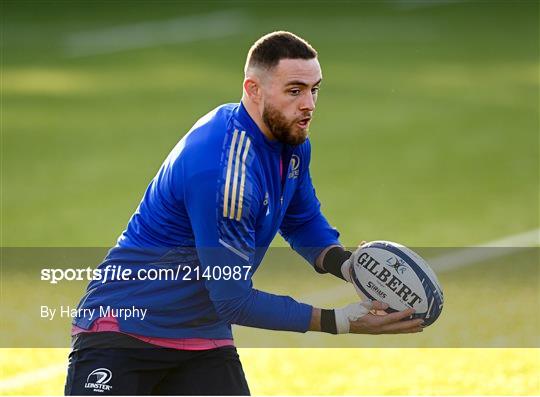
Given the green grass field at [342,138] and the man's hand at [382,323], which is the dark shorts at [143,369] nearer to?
the man's hand at [382,323]

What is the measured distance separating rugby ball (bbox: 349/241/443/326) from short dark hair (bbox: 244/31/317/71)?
1.48 metres

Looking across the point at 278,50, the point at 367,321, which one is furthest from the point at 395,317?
the point at 278,50

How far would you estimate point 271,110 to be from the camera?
6934mm

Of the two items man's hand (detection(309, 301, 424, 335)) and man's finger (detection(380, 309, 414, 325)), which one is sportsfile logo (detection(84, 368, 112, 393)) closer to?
man's hand (detection(309, 301, 424, 335))

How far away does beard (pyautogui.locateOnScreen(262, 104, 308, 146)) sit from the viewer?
692 cm

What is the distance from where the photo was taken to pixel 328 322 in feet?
23.4

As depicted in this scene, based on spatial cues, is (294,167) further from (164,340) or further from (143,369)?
(143,369)

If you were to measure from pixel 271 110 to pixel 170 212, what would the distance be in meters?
0.76

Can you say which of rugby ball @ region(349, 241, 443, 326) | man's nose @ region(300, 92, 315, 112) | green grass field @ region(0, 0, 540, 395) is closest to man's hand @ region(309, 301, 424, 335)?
rugby ball @ region(349, 241, 443, 326)

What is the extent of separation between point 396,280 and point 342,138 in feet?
33.3

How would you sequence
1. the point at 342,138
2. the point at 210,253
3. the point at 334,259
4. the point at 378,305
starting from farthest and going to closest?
1. the point at 342,138
2. the point at 334,259
3. the point at 378,305
4. the point at 210,253

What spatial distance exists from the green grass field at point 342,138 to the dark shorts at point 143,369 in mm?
2293

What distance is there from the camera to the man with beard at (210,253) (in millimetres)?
6773

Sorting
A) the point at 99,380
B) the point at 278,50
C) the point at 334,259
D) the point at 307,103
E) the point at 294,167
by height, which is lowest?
the point at 99,380
